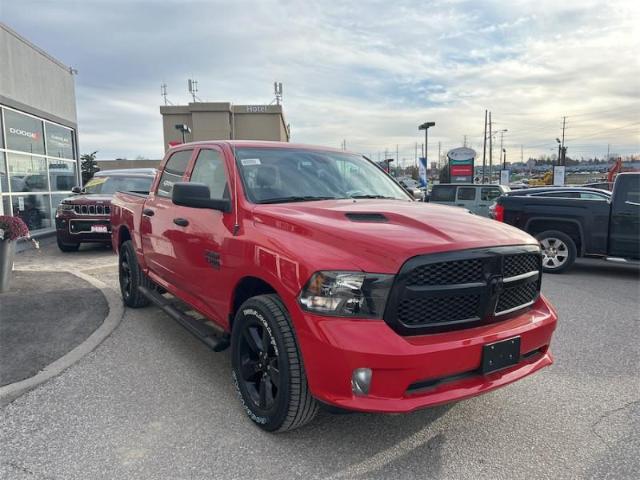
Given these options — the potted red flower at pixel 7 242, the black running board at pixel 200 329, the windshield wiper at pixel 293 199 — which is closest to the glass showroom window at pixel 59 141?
the potted red flower at pixel 7 242

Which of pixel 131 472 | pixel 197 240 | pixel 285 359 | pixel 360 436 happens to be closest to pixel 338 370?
pixel 285 359

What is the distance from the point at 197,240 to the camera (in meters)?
3.78

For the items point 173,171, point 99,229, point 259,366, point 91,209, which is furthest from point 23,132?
point 259,366

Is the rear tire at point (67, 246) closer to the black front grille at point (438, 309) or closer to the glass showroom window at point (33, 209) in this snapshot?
the glass showroom window at point (33, 209)

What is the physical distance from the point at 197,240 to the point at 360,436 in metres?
1.97

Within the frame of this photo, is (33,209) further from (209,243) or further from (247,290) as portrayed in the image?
(247,290)

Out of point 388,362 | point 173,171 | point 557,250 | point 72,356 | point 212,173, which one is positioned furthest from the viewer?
point 557,250

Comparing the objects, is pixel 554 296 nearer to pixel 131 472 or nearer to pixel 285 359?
pixel 285 359

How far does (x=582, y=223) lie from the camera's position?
8469mm

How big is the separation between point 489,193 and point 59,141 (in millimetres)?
14059

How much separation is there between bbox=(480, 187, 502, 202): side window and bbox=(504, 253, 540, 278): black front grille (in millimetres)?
13484

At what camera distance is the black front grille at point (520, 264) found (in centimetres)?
279

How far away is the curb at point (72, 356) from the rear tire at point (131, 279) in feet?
0.59

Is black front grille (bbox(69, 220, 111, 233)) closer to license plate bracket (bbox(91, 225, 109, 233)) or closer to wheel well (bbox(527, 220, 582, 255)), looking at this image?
license plate bracket (bbox(91, 225, 109, 233))
